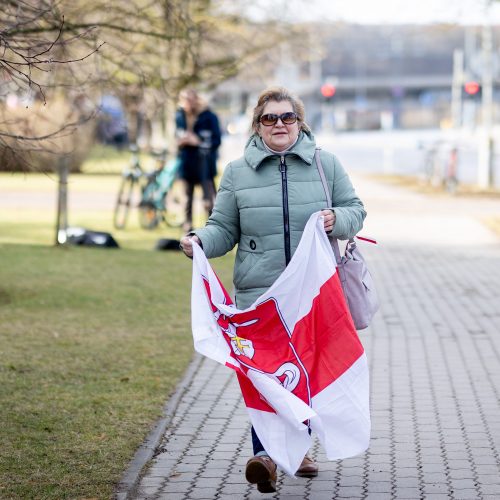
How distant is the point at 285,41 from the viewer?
3541cm

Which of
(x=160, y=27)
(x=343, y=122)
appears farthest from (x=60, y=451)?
(x=343, y=122)

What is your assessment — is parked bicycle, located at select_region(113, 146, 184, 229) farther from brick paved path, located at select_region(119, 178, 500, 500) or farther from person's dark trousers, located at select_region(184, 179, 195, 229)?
brick paved path, located at select_region(119, 178, 500, 500)

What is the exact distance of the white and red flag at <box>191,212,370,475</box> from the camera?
215 inches

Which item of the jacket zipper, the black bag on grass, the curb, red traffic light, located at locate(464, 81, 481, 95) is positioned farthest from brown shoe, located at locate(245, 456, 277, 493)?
red traffic light, located at locate(464, 81, 481, 95)

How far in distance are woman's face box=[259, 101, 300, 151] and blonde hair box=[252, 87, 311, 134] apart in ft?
0.07

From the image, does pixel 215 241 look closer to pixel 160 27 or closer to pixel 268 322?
pixel 268 322

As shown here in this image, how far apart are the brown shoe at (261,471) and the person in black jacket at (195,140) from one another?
1218 centimetres

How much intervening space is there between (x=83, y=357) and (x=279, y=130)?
160 inches

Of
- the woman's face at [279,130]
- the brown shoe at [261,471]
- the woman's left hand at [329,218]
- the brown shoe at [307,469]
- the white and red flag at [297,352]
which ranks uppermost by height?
the woman's face at [279,130]

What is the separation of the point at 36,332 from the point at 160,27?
136 inches

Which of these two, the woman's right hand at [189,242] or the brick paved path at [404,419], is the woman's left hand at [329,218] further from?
Answer: the brick paved path at [404,419]

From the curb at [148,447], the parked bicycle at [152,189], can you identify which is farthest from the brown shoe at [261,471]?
the parked bicycle at [152,189]

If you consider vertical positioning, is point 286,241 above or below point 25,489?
above

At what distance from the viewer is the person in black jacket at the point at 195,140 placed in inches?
698
